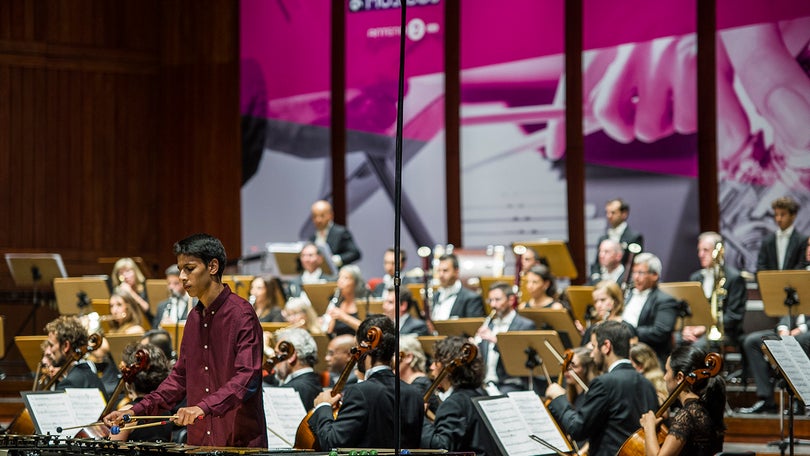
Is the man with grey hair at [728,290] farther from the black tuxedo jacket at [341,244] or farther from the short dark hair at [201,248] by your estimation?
the short dark hair at [201,248]

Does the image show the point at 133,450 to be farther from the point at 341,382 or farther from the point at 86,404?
the point at 86,404

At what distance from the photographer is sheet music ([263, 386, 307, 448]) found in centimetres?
598

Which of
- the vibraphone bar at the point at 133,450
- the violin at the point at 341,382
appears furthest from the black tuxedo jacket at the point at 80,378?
the vibraphone bar at the point at 133,450

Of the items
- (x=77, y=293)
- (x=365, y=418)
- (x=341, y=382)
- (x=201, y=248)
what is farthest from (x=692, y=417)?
(x=77, y=293)

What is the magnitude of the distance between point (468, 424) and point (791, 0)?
21.1 feet

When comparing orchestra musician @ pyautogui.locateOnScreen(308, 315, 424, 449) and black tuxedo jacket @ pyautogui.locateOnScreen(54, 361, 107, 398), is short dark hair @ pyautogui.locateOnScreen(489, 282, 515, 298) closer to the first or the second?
black tuxedo jacket @ pyautogui.locateOnScreen(54, 361, 107, 398)

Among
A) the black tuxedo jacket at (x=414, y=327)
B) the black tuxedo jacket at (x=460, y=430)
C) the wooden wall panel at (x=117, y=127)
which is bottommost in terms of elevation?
the black tuxedo jacket at (x=460, y=430)

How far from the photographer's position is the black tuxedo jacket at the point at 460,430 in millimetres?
5645

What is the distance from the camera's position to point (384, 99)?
1239 centimetres

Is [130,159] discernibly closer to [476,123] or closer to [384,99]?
[384,99]

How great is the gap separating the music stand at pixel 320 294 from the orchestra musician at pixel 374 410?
382cm

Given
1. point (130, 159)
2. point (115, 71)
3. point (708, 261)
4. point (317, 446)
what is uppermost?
point (115, 71)

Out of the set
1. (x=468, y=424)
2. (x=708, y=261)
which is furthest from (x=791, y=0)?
(x=468, y=424)

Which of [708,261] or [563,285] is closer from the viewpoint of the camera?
[708,261]
